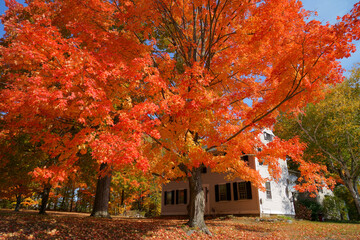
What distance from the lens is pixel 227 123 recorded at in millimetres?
9367

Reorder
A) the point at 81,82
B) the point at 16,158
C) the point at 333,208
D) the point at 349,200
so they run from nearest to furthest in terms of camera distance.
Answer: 1. the point at 81,82
2. the point at 16,158
3. the point at 333,208
4. the point at 349,200

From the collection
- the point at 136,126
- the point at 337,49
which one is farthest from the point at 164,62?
the point at 337,49

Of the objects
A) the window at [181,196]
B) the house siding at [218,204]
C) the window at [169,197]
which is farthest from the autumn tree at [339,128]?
the window at [169,197]

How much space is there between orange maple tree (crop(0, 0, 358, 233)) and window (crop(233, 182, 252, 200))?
274 inches

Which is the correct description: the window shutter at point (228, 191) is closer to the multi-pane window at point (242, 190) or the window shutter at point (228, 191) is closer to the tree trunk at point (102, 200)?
the multi-pane window at point (242, 190)

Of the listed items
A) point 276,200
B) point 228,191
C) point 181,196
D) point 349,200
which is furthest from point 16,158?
point 349,200

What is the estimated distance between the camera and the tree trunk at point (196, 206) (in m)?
9.12

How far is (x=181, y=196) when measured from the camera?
23094mm

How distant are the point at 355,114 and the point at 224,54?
17.2 meters

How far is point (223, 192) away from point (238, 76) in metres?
12.7

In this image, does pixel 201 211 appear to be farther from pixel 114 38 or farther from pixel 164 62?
pixel 114 38

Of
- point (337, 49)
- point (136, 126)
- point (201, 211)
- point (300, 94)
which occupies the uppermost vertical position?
point (337, 49)

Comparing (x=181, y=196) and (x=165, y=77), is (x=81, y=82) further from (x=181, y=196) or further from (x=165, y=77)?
(x=181, y=196)

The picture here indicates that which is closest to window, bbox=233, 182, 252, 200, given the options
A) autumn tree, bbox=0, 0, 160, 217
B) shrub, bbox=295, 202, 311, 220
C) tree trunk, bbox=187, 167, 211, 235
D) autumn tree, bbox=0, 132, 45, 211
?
shrub, bbox=295, 202, 311, 220
